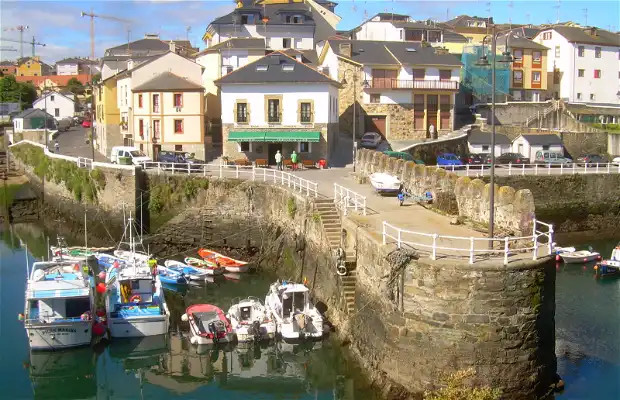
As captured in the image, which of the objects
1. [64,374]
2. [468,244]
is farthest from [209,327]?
[468,244]

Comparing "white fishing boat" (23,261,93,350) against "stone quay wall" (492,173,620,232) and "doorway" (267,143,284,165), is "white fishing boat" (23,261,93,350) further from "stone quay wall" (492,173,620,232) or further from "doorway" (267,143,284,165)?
"stone quay wall" (492,173,620,232)

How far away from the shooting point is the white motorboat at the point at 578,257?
36438 mm

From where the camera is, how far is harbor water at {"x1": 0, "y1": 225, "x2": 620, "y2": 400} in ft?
75.0

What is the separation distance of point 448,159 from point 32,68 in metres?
114

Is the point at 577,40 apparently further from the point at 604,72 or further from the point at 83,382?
the point at 83,382

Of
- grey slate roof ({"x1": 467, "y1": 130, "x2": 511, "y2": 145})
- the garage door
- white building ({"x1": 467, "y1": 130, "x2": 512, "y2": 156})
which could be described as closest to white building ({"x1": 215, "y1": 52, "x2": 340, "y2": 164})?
the garage door

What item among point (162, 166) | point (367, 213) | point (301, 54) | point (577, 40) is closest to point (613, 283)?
point (367, 213)

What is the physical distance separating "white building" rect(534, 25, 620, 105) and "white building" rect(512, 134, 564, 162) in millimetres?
19780

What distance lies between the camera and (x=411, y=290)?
20.5 metres

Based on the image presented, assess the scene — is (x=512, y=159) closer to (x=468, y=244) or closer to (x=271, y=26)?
(x=271, y=26)

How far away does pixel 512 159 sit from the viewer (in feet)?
172

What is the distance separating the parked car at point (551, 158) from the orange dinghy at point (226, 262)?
26155 mm

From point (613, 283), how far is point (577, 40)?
4608cm

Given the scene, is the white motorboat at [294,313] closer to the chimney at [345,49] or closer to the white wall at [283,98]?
the white wall at [283,98]
